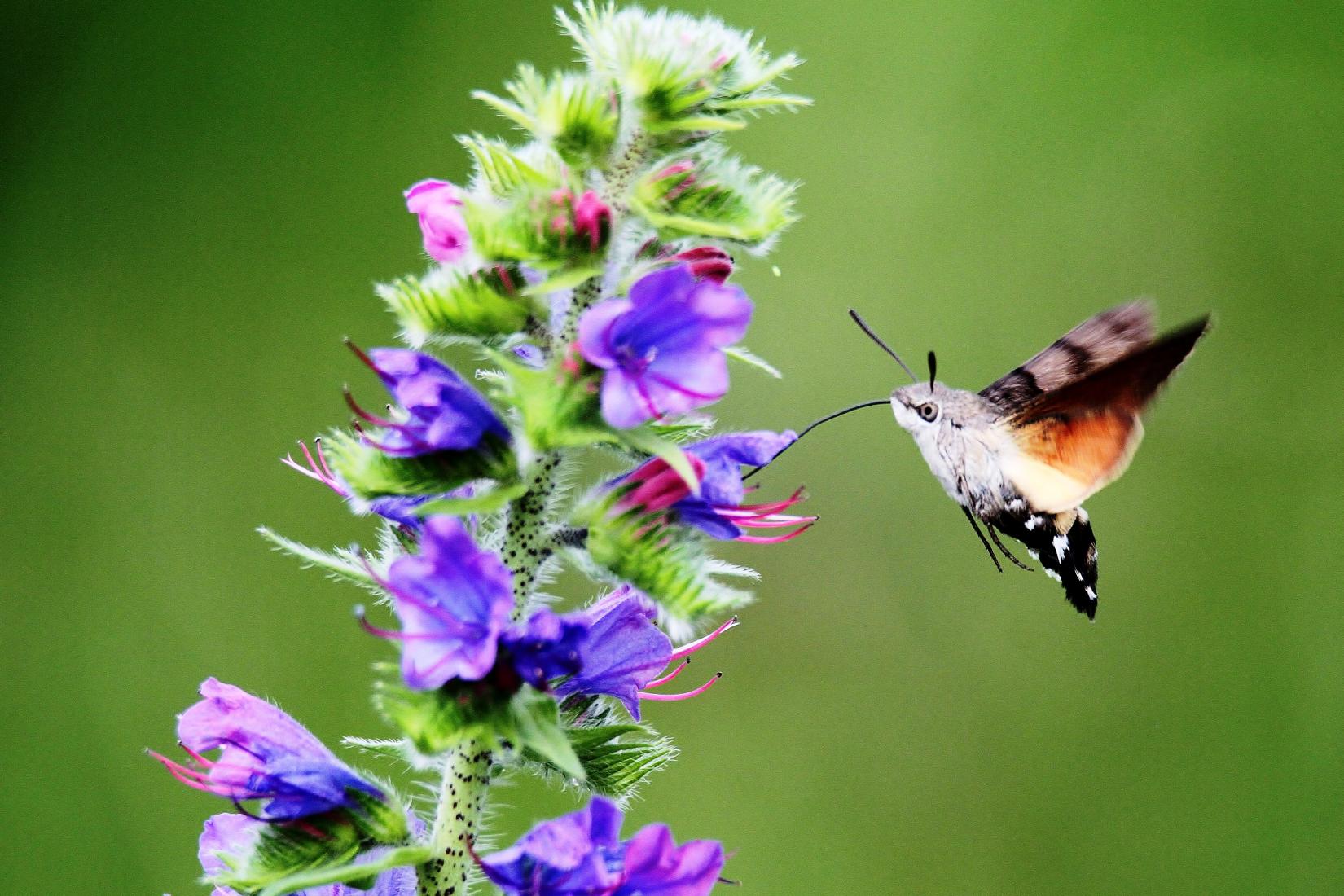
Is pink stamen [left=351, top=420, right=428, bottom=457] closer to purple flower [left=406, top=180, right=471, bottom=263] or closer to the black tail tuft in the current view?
purple flower [left=406, top=180, right=471, bottom=263]

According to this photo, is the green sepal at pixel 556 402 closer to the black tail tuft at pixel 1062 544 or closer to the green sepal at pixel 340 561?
the green sepal at pixel 340 561

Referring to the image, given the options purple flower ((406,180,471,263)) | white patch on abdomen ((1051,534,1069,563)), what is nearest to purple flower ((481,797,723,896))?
purple flower ((406,180,471,263))

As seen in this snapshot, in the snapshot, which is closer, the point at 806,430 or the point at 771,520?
the point at 771,520

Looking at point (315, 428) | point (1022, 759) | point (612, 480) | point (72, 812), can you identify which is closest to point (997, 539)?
point (612, 480)

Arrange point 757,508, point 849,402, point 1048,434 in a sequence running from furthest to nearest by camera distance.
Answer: point 849,402 → point 1048,434 → point 757,508

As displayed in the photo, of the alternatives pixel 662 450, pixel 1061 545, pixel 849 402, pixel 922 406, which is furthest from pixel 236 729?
pixel 849 402

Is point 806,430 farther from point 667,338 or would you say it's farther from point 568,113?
point 568,113
